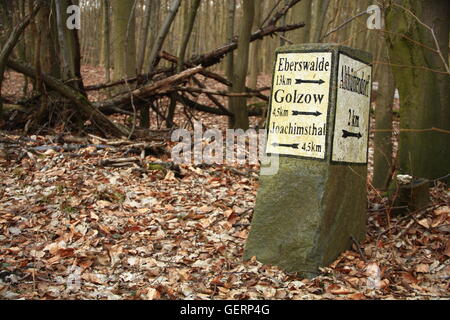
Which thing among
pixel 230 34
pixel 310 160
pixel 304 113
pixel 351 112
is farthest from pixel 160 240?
pixel 230 34

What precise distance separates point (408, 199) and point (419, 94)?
1187mm

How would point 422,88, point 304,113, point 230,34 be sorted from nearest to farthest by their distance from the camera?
point 304,113 → point 422,88 → point 230,34

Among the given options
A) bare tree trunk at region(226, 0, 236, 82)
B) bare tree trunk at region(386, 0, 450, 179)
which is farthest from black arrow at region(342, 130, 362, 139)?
bare tree trunk at region(226, 0, 236, 82)

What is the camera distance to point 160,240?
4.49m

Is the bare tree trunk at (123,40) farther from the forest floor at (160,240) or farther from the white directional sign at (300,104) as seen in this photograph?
the white directional sign at (300,104)

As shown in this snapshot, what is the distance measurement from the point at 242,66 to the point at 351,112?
507cm

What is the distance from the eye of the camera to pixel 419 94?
4781 mm

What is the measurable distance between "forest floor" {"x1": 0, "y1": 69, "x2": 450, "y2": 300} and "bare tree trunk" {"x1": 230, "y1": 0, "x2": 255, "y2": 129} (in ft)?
9.81

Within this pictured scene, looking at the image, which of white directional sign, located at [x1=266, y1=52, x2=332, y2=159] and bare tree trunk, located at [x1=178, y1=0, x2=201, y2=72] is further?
bare tree trunk, located at [x1=178, y1=0, x2=201, y2=72]

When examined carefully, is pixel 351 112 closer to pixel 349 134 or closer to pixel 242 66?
pixel 349 134

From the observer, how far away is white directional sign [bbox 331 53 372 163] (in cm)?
386

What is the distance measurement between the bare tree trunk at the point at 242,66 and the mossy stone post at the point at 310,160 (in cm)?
484

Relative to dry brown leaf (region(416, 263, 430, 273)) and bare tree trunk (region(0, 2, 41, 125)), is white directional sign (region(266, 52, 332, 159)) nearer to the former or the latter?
dry brown leaf (region(416, 263, 430, 273))
